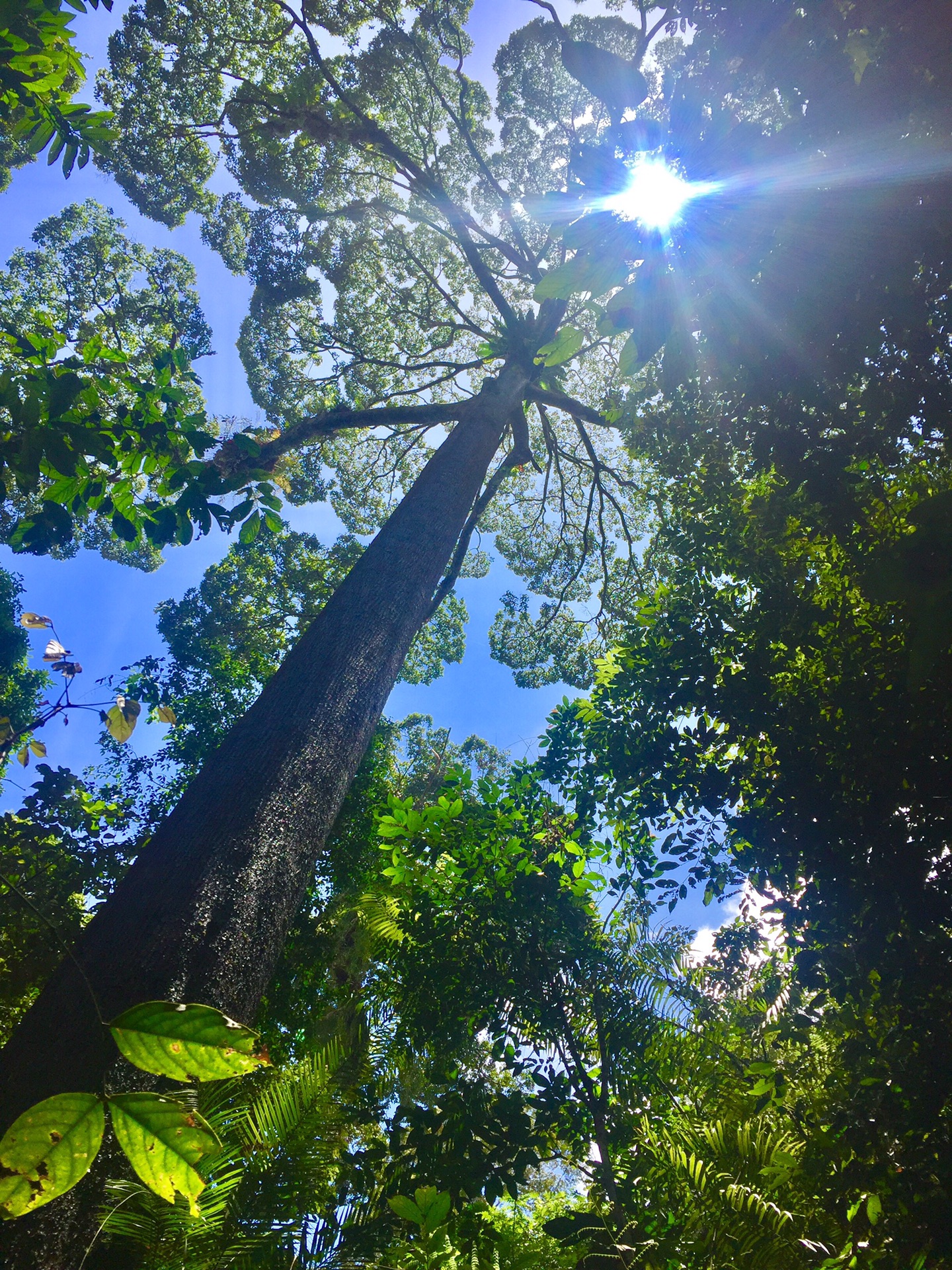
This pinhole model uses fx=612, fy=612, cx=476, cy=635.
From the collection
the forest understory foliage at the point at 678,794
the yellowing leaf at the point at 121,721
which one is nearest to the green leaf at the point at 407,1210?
the forest understory foliage at the point at 678,794

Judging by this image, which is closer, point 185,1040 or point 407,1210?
point 185,1040

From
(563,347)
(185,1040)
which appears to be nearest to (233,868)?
(185,1040)

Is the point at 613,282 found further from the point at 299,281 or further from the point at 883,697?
the point at 299,281

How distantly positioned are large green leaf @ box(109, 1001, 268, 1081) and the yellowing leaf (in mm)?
1162

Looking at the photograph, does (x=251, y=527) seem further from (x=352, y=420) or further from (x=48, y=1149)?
(x=352, y=420)

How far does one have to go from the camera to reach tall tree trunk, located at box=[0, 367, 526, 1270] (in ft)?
3.78

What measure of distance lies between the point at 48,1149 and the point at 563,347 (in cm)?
126

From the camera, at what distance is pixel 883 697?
77.3 inches

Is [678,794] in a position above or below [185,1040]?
above

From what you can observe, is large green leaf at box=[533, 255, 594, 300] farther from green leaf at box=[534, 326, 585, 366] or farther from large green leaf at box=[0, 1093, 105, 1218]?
large green leaf at box=[0, 1093, 105, 1218]

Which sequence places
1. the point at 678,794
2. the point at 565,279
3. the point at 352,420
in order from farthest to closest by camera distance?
1. the point at 352,420
2. the point at 678,794
3. the point at 565,279

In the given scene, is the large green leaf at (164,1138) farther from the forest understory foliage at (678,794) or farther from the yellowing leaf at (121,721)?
the yellowing leaf at (121,721)

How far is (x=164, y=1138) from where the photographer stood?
0.41 meters

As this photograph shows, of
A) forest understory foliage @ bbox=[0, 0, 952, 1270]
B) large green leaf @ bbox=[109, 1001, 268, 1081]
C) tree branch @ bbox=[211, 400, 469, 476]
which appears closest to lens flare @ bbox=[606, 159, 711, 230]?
forest understory foliage @ bbox=[0, 0, 952, 1270]
